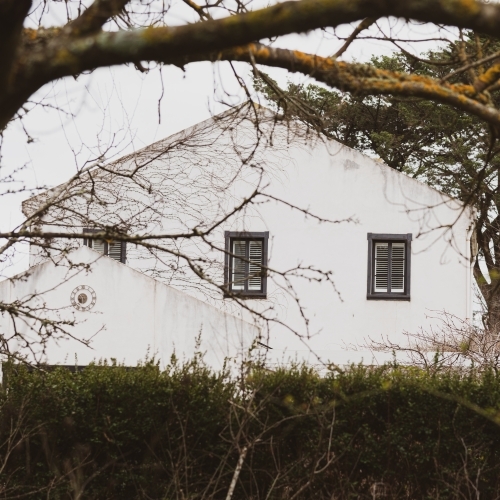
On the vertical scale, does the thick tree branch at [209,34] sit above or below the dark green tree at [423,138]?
below

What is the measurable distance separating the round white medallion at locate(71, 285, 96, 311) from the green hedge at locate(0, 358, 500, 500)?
5.11m

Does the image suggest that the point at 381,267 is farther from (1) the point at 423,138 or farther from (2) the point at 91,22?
(2) the point at 91,22

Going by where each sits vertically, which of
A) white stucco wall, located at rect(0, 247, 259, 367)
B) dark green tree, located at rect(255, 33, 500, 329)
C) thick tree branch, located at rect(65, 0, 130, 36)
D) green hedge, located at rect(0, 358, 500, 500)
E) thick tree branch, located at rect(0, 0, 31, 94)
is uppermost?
dark green tree, located at rect(255, 33, 500, 329)

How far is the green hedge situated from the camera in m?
10.3

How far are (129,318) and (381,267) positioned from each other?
25.9ft

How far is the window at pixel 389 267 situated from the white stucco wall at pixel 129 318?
652 cm

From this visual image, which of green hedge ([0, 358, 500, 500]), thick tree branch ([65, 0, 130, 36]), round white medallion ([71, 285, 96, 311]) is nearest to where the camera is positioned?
thick tree branch ([65, 0, 130, 36])

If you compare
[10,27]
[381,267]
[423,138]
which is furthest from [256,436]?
[423,138]

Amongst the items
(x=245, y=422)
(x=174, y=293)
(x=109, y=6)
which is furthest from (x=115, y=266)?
(x=109, y=6)

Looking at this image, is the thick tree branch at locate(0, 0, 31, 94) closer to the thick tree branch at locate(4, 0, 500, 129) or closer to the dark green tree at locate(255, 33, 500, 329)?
the thick tree branch at locate(4, 0, 500, 129)

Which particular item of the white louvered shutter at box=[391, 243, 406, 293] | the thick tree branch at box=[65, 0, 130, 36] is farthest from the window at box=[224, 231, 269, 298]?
the thick tree branch at box=[65, 0, 130, 36]

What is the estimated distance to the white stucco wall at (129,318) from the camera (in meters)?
15.3

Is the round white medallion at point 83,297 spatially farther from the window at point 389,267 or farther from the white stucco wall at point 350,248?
the window at point 389,267

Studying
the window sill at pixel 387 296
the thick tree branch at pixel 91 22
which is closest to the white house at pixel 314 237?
the window sill at pixel 387 296
